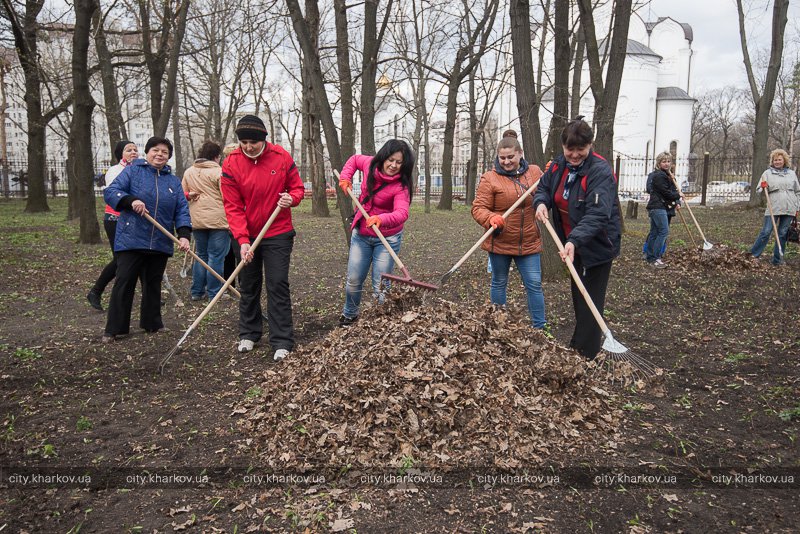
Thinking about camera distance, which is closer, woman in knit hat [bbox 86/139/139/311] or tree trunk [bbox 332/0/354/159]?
woman in knit hat [bbox 86/139/139/311]

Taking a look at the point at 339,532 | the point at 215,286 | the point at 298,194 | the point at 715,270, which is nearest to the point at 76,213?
the point at 215,286

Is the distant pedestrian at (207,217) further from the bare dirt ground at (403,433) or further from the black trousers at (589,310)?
the black trousers at (589,310)

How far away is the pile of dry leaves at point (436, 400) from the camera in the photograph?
3.27m

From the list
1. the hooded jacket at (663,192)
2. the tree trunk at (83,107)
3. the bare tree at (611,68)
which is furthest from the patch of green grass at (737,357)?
the tree trunk at (83,107)

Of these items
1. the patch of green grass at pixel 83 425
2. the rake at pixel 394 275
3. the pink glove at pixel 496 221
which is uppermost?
the pink glove at pixel 496 221

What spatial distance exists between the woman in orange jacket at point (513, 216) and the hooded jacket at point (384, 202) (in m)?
0.66

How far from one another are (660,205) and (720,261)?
1163mm

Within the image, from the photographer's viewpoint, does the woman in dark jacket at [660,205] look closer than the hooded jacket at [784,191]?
No

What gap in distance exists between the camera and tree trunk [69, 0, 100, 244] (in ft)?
33.5

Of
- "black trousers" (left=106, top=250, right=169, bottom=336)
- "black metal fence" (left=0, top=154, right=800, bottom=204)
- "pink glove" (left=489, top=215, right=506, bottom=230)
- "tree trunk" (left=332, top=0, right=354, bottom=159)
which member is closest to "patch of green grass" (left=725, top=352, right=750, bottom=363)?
"pink glove" (left=489, top=215, right=506, bottom=230)

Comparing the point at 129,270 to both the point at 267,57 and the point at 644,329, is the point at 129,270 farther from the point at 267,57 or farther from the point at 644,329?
the point at 267,57

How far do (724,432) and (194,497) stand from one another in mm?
3027

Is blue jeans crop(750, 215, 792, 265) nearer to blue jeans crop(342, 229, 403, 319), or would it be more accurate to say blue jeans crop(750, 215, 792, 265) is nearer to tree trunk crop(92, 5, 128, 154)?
blue jeans crop(342, 229, 403, 319)

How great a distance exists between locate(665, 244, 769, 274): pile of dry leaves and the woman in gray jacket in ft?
1.65
